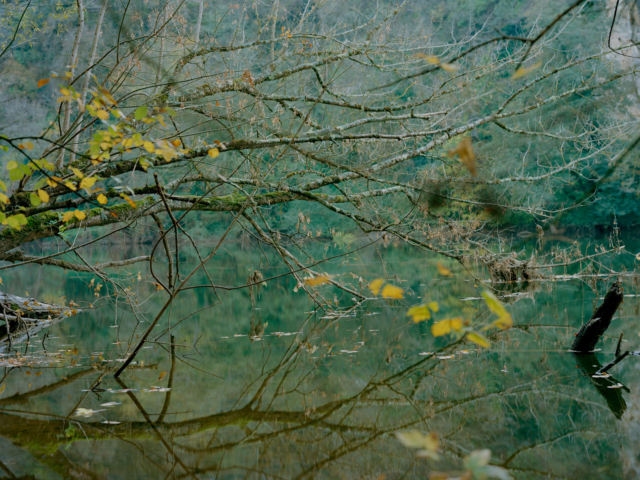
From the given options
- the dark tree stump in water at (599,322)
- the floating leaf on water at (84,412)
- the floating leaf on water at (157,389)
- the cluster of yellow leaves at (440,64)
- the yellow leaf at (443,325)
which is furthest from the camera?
the dark tree stump in water at (599,322)

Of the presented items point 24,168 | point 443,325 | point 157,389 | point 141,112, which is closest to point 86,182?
point 24,168

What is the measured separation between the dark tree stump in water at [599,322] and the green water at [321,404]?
24 centimetres

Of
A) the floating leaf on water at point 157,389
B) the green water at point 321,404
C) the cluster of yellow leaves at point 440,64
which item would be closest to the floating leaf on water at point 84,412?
the green water at point 321,404

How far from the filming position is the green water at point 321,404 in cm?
342

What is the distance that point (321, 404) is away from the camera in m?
→ 4.48

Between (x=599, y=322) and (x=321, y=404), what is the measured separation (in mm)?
3211

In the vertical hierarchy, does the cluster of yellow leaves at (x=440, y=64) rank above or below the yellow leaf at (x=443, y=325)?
above

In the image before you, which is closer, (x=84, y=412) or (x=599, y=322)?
(x=84, y=412)

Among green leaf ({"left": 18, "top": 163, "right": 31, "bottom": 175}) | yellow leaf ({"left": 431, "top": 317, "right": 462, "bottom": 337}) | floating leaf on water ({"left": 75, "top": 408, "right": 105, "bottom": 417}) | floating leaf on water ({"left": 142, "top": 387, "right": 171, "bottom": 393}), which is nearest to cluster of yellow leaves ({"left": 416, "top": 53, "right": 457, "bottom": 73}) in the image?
yellow leaf ({"left": 431, "top": 317, "right": 462, "bottom": 337})

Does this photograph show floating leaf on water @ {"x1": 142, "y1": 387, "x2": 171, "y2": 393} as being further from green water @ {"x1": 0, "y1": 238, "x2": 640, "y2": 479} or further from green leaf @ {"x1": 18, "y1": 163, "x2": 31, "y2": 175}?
green leaf @ {"x1": 18, "y1": 163, "x2": 31, "y2": 175}

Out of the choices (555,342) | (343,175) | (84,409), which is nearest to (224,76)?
(343,175)

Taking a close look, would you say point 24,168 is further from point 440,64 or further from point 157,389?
point 157,389

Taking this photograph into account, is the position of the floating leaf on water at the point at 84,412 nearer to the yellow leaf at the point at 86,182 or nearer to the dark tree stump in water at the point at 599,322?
the yellow leaf at the point at 86,182

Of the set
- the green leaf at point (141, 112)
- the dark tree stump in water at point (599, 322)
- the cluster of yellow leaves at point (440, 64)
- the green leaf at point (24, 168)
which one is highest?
the cluster of yellow leaves at point (440, 64)
